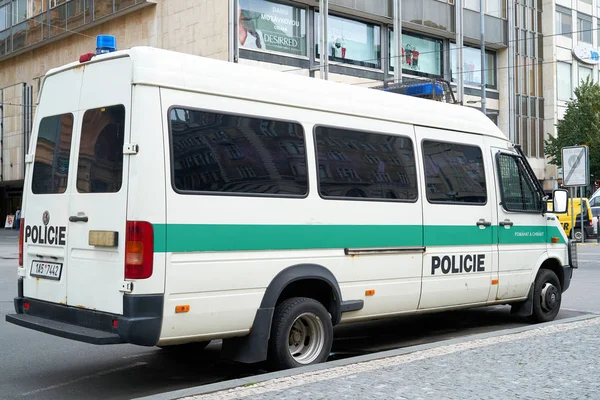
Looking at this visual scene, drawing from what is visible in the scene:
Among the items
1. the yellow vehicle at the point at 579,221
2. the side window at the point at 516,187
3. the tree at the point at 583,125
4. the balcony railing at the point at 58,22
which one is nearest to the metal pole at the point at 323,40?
the balcony railing at the point at 58,22

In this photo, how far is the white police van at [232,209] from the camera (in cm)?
576

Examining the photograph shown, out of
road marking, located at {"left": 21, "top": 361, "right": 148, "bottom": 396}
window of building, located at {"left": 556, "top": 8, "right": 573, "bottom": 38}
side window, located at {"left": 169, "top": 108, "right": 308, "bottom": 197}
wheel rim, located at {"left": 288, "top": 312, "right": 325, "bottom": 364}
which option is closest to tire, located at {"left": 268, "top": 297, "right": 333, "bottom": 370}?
wheel rim, located at {"left": 288, "top": 312, "right": 325, "bottom": 364}

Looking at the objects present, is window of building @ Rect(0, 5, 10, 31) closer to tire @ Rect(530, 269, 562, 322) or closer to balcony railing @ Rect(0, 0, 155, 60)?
balcony railing @ Rect(0, 0, 155, 60)

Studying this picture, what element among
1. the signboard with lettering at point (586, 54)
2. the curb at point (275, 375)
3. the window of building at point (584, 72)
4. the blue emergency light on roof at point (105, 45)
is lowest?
the curb at point (275, 375)

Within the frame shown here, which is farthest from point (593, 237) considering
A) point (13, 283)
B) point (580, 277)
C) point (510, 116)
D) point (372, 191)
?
point (372, 191)

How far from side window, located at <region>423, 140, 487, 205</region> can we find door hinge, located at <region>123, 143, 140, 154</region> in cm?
331

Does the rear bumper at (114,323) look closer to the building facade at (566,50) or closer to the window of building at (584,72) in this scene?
the building facade at (566,50)

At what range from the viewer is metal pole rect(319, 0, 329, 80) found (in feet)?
108

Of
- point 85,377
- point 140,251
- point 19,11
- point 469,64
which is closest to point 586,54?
point 469,64

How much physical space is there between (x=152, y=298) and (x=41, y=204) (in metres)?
1.73

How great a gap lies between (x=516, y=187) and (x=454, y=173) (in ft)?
3.99

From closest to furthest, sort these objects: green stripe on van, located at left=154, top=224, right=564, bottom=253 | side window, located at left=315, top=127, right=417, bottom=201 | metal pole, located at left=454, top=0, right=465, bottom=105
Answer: green stripe on van, located at left=154, top=224, right=564, bottom=253
side window, located at left=315, top=127, right=417, bottom=201
metal pole, located at left=454, top=0, right=465, bottom=105

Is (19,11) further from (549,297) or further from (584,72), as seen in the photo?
(549,297)

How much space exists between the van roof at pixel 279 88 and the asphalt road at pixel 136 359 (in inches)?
96.7
